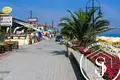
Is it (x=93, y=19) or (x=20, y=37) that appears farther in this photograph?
(x=20, y=37)

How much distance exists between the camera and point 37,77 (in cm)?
1048

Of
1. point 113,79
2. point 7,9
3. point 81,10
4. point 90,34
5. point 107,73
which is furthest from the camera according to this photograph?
point 7,9

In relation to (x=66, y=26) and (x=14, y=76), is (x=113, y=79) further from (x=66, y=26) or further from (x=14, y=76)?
(x=66, y=26)

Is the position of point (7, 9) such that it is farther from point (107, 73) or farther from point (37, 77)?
point (107, 73)

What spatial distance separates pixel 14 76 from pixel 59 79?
1717 millimetres

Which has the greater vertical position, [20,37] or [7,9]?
[7,9]

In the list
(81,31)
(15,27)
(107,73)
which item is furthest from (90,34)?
(15,27)

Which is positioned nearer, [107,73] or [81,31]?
[107,73]

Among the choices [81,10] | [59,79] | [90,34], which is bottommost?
[59,79]

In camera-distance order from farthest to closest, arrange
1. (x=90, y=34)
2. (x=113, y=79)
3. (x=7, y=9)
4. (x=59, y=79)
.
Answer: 1. (x=7, y=9)
2. (x=90, y=34)
3. (x=59, y=79)
4. (x=113, y=79)

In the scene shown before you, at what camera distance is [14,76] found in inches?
418

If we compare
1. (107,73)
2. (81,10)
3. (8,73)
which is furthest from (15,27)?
(107,73)

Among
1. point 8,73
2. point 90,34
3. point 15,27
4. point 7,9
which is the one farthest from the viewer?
point 15,27

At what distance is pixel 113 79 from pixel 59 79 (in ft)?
11.0
